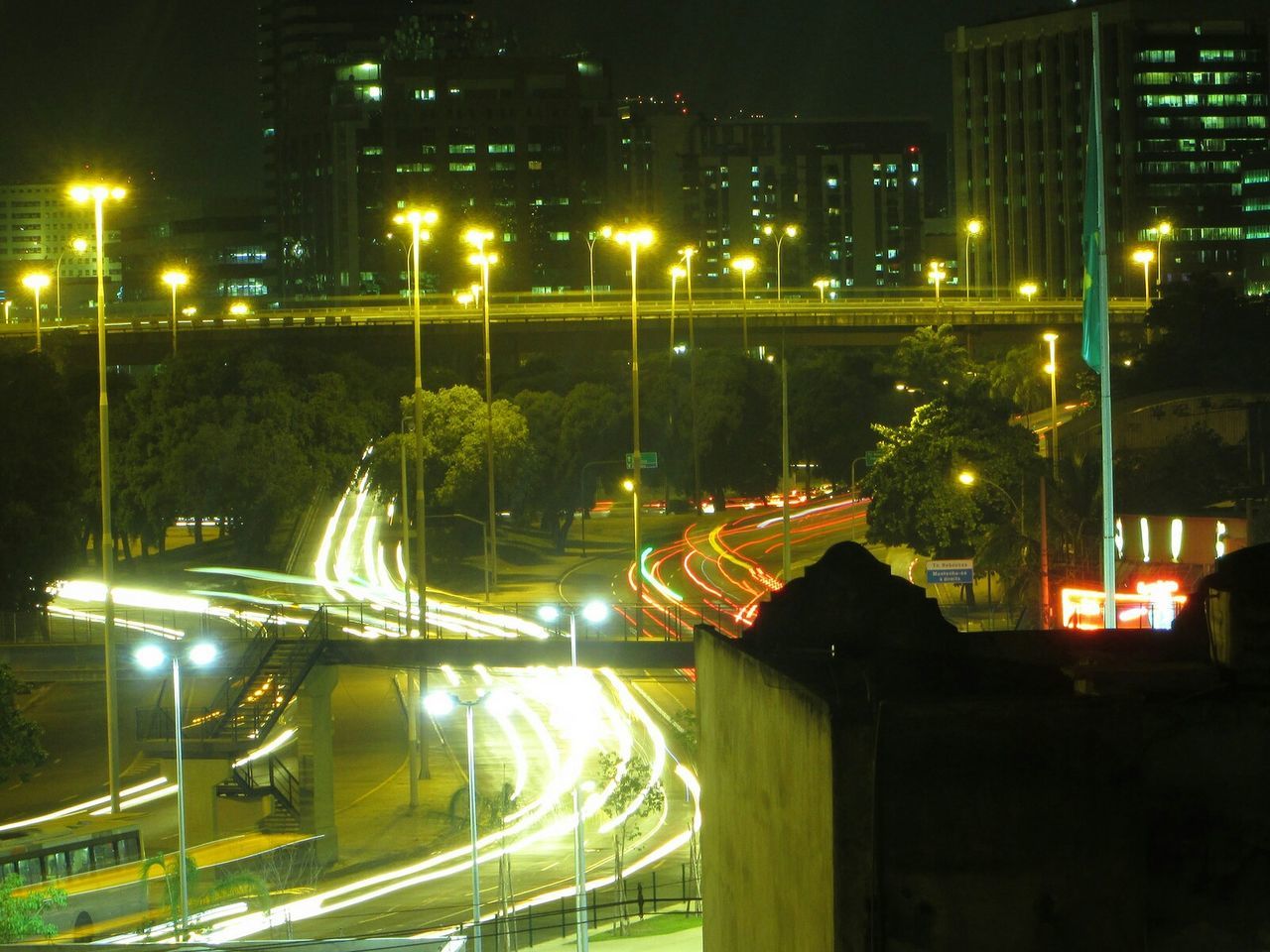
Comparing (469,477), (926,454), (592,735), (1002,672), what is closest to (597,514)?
(469,477)

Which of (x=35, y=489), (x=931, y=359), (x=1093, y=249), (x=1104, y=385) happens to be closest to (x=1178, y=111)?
(x=931, y=359)

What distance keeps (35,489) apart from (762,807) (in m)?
35.4

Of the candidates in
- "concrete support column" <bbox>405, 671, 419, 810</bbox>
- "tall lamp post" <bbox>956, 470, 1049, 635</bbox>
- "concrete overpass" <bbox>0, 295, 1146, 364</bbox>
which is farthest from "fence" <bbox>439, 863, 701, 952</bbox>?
"concrete overpass" <bbox>0, 295, 1146, 364</bbox>

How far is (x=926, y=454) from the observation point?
48.5 meters

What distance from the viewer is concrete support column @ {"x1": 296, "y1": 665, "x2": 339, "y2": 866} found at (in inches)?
1321

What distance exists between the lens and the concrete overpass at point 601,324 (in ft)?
296

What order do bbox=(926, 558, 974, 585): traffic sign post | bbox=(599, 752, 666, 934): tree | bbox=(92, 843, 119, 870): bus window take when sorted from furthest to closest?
bbox=(926, 558, 974, 585): traffic sign post, bbox=(599, 752, 666, 934): tree, bbox=(92, 843, 119, 870): bus window

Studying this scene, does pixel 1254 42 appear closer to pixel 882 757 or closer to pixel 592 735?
pixel 592 735

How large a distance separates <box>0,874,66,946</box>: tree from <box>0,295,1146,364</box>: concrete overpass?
63764mm

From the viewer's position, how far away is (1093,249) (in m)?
20.7

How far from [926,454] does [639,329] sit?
1789 inches

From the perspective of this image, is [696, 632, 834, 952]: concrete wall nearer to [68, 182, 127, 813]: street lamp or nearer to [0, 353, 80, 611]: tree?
[68, 182, 127, 813]: street lamp

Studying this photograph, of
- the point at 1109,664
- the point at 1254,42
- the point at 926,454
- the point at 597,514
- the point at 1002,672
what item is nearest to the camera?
the point at 1109,664

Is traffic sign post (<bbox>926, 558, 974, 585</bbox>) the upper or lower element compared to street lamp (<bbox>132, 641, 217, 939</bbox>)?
upper
